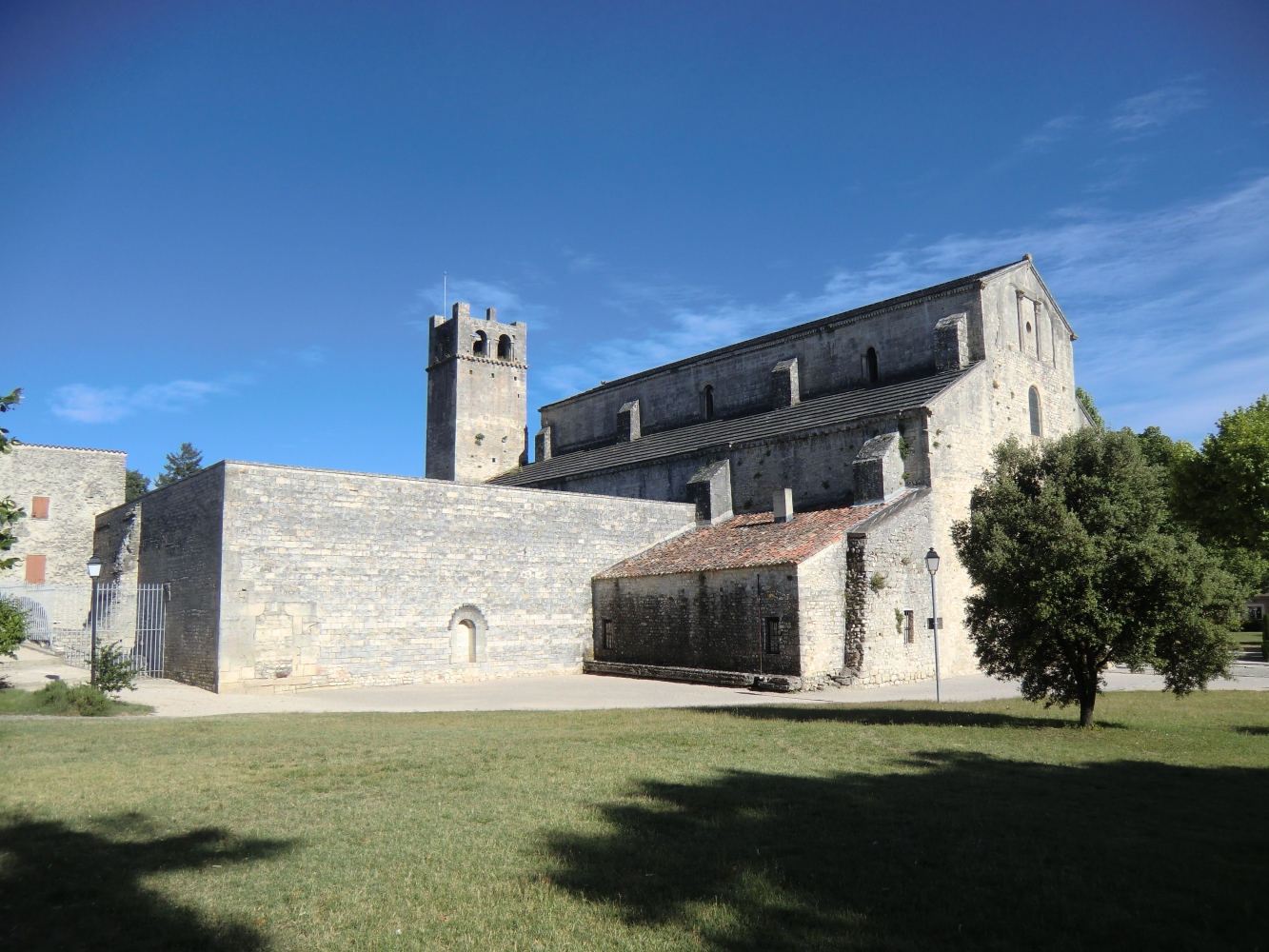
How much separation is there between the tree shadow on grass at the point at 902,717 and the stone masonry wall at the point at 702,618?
5387mm

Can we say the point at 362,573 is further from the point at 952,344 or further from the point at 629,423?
the point at 952,344

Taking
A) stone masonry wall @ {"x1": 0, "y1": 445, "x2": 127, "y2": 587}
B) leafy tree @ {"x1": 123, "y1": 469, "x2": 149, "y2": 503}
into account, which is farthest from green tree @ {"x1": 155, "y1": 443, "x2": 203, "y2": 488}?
stone masonry wall @ {"x1": 0, "y1": 445, "x2": 127, "y2": 587}

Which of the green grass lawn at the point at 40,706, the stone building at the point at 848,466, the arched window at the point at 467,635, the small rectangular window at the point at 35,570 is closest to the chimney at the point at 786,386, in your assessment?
the stone building at the point at 848,466

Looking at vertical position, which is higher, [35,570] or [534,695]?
[35,570]

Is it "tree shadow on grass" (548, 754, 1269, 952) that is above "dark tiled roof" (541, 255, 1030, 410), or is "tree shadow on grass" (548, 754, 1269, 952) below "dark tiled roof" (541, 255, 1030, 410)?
below

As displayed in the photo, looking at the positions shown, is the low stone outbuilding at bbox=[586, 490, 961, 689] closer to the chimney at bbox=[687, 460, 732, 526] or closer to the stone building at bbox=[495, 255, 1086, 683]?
the stone building at bbox=[495, 255, 1086, 683]

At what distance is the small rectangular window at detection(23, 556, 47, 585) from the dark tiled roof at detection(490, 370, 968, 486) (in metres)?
20.6

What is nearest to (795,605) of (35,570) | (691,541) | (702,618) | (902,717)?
(702,618)

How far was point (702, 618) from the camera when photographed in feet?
81.6

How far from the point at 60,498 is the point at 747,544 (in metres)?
31.2

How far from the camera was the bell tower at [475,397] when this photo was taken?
45062mm

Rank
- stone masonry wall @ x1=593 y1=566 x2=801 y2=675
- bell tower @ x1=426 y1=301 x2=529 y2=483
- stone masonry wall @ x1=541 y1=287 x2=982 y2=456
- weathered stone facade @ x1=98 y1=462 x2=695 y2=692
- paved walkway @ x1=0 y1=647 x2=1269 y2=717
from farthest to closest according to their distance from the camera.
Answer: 1. bell tower @ x1=426 y1=301 x2=529 y2=483
2. stone masonry wall @ x1=541 y1=287 x2=982 y2=456
3. stone masonry wall @ x1=593 y1=566 x2=801 y2=675
4. weathered stone facade @ x1=98 y1=462 x2=695 y2=692
5. paved walkway @ x1=0 y1=647 x2=1269 y2=717

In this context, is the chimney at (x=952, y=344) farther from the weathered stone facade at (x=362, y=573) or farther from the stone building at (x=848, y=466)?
the weathered stone facade at (x=362, y=573)

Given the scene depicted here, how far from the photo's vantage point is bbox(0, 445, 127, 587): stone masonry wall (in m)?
37.2
